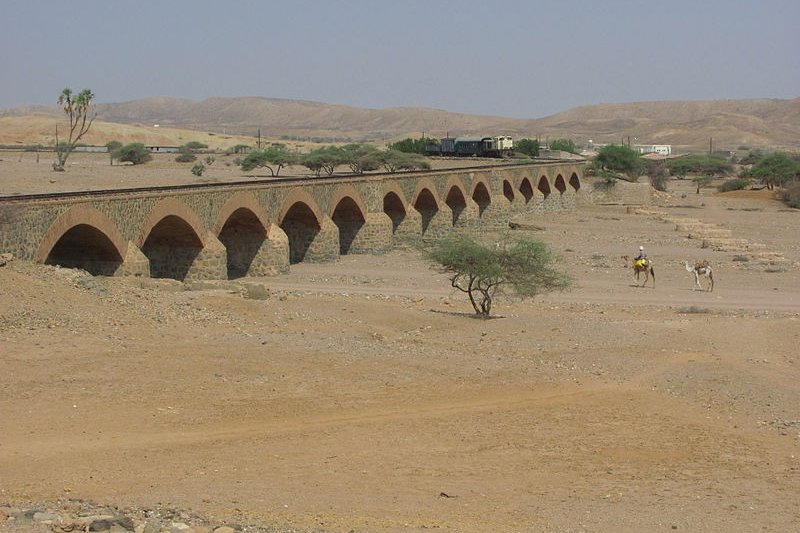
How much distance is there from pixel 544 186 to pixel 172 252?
45455 mm

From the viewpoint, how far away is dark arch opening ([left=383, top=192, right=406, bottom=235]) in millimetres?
48034

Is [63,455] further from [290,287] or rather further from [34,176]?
[34,176]

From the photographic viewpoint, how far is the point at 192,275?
1243 inches

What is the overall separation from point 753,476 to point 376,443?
490 cm

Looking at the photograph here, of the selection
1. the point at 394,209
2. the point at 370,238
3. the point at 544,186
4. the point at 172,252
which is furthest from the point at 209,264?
the point at 544,186

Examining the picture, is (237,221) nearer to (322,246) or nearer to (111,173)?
(322,246)

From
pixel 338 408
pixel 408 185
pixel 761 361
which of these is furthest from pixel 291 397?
pixel 408 185

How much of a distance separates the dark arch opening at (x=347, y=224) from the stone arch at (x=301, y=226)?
142 inches

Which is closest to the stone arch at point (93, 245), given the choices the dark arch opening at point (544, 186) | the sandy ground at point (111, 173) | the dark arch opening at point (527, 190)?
the sandy ground at point (111, 173)

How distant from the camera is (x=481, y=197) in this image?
6128 cm

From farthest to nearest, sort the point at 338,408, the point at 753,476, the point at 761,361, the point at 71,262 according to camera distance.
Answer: the point at 71,262 → the point at 761,361 → the point at 338,408 → the point at 753,476

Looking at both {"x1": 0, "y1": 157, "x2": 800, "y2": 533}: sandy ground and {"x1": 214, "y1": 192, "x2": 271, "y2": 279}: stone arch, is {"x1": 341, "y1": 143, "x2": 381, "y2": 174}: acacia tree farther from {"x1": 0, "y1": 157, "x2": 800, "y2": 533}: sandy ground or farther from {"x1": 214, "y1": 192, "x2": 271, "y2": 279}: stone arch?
{"x1": 0, "y1": 157, "x2": 800, "y2": 533}: sandy ground

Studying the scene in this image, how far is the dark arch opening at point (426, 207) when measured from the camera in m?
52.5

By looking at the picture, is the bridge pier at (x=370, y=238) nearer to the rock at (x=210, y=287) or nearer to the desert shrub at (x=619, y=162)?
the rock at (x=210, y=287)
